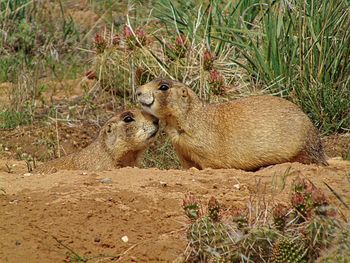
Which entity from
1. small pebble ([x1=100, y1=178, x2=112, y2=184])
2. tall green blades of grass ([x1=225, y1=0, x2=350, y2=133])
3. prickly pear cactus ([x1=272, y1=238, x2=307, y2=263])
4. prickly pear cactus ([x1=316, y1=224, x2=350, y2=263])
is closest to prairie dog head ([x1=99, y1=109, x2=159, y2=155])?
tall green blades of grass ([x1=225, y1=0, x2=350, y2=133])

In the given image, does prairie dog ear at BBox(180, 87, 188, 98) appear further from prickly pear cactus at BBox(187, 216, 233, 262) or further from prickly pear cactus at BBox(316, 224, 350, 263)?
prickly pear cactus at BBox(316, 224, 350, 263)

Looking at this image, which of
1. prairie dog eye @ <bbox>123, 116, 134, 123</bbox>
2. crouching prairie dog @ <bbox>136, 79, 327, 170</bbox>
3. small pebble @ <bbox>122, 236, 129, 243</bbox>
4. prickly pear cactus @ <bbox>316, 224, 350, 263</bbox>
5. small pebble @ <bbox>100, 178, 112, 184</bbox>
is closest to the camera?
prickly pear cactus @ <bbox>316, 224, 350, 263</bbox>

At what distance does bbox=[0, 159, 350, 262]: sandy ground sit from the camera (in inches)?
237

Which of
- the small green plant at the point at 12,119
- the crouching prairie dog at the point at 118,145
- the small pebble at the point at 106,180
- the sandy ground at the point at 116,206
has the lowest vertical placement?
the small green plant at the point at 12,119

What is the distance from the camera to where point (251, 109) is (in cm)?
818

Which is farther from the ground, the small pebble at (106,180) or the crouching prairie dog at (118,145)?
the small pebble at (106,180)

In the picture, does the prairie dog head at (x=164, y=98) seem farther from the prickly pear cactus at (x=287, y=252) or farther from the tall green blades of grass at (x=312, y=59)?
the prickly pear cactus at (x=287, y=252)

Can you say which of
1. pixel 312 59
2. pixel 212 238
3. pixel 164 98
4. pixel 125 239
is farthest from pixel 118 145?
pixel 212 238

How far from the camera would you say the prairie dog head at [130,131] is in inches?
340

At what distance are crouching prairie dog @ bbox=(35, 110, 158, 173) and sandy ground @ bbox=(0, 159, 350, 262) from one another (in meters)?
1.20

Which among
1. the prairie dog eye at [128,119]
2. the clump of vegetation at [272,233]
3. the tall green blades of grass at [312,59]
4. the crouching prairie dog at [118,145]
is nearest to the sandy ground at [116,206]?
the clump of vegetation at [272,233]

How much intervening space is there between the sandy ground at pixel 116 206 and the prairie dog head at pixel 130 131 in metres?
1.18

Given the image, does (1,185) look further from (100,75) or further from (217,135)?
(100,75)

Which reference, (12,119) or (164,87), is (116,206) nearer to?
(164,87)
